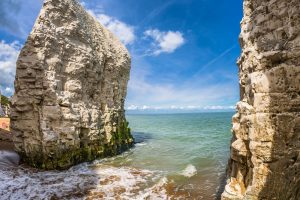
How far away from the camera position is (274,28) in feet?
23.3

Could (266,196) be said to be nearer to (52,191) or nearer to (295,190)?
(295,190)

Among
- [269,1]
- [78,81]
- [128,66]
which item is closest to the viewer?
[269,1]

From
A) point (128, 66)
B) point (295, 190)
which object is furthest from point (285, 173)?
point (128, 66)

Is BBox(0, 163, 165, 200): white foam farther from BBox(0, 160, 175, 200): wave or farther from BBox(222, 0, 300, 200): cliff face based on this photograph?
BBox(222, 0, 300, 200): cliff face

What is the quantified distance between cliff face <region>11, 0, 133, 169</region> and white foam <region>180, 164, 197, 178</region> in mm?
7360

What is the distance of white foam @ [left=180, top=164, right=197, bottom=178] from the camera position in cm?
1605

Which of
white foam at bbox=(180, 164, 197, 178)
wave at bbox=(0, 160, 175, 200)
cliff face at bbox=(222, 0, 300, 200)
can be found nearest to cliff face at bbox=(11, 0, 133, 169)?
wave at bbox=(0, 160, 175, 200)

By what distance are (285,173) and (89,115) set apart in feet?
50.1

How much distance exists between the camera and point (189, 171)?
1681 centimetres

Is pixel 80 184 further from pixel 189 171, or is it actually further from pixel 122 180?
pixel 189 171

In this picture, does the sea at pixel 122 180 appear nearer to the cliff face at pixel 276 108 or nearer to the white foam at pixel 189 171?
the white foam at pixel 189 171

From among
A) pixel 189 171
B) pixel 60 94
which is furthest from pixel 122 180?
pixel 60 94

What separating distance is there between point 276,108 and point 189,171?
11.1 m

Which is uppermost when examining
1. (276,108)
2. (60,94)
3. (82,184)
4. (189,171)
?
(60,94)
